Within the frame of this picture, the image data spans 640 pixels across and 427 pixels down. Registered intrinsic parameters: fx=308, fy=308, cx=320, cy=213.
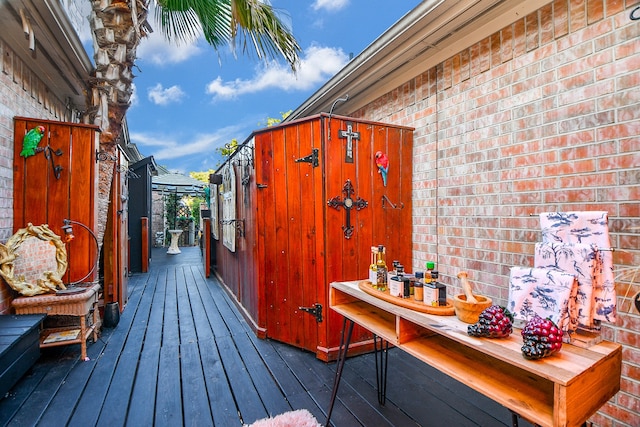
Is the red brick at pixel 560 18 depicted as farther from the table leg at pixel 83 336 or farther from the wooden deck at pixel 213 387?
the table leg at pixel 83 336

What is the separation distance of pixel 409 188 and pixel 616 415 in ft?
6.45

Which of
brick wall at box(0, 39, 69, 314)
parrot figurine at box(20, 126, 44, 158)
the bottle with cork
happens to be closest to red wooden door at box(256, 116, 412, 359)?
the bottle with cork

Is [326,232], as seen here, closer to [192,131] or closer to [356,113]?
[356,113]

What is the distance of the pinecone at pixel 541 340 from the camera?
100 centimetres

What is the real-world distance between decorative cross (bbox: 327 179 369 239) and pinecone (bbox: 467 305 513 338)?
1.53m

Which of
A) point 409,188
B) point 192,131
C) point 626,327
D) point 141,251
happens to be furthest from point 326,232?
point 192,131

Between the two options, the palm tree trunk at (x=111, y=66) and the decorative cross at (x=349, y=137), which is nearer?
the decorative cross at (x=349, y=137)

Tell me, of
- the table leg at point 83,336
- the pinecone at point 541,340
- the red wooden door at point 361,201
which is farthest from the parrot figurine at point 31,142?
the pinecone at point 541,340

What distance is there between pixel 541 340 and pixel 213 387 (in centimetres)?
210

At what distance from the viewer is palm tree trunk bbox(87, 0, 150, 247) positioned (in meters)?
2.95

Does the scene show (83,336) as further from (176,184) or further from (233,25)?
(176,184)

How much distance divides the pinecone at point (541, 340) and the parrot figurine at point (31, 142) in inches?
147

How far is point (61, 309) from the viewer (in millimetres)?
2562

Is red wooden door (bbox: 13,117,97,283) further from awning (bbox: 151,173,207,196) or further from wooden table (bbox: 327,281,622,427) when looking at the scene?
awning (bbox: 151,173,207,196)
